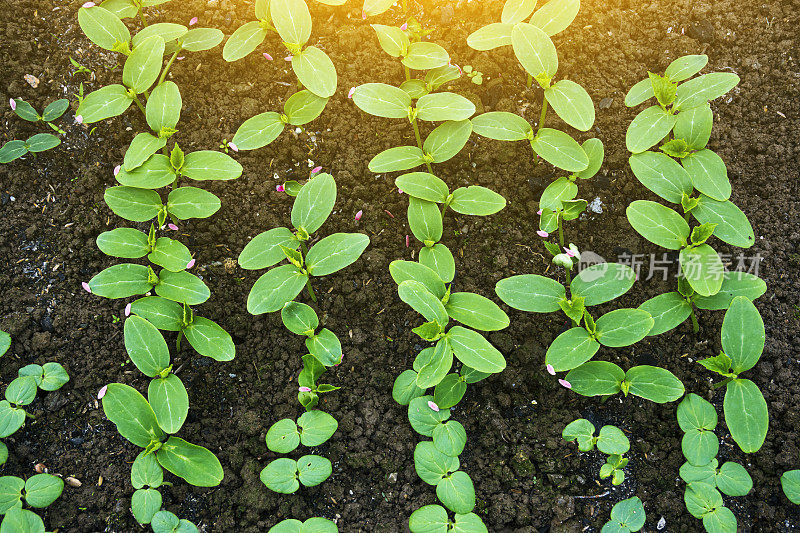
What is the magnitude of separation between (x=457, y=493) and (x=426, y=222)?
1191 mm

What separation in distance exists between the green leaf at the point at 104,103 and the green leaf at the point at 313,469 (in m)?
1.82

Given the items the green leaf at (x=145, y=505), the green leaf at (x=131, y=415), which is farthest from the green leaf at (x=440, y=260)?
the green leaf at (x=145, y=505)

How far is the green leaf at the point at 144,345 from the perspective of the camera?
2652mm

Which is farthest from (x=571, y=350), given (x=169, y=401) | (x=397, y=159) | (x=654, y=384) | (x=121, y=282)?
(x=121, y=282)

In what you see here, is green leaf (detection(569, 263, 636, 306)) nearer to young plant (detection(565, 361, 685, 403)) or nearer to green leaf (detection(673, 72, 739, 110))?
young plant (detection(565, 361, 685, 403))

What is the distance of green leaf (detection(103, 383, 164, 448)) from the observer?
2582 millimetres

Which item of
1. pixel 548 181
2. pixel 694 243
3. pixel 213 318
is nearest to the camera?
pixel 694 243

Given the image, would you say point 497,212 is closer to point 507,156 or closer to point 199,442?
point 507,156

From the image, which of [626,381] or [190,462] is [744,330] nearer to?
[626,381]

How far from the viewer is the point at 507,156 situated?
3238 millimetres

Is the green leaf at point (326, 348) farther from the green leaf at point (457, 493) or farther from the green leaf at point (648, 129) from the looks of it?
the green leaf at point (648, 129)

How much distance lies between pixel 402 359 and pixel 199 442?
0.98 m

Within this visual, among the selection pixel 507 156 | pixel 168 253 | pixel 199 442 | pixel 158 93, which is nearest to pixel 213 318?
pixel 168 253

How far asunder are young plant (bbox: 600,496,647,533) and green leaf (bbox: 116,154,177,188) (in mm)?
2431
